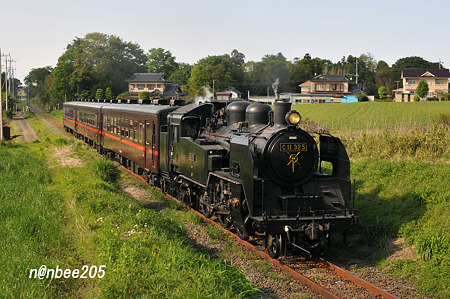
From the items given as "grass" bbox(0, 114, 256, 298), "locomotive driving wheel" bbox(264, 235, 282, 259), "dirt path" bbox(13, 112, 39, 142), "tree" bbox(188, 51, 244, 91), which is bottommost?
"locomotive driving wheel" bbox(264, 235, 282, 259)

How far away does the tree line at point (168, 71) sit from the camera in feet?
192

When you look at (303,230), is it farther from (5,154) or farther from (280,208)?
(5,154)

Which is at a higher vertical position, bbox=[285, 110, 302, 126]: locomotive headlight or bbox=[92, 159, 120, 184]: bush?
bbox=[285, 110, 302, 126]: locomotive headlight

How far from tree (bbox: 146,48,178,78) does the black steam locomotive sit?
313 feet

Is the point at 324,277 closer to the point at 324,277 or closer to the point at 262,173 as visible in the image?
the point at 324,277

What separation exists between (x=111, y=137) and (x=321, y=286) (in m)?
17.7

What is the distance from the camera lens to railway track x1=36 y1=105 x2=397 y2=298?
25.2 feet

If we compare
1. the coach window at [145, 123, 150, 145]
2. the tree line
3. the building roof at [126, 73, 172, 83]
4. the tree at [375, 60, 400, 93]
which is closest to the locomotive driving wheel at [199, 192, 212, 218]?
the coach window at [145, 123, 150, 145]

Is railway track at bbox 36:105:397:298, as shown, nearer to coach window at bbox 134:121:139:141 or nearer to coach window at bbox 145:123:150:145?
coach window at bbox 145:123:150:145

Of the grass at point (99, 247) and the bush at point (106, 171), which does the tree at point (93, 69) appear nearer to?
the bush at point (106, 171)

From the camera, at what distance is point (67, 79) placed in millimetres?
77438

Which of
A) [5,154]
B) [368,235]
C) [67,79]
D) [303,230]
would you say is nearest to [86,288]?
[303,230]

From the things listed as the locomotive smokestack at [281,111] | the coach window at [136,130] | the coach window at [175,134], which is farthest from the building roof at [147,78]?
the locomotive smokestack at [281,111]

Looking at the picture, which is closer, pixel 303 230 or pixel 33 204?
pixel 303 230
